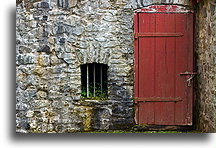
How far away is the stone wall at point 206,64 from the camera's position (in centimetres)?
441

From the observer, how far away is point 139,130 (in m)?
5.22

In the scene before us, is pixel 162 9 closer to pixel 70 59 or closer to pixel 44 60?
pixel 70 59

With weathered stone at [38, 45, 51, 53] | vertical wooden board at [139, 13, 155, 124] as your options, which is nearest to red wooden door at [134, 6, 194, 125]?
vertical wooden board at [139, 13, 155, 124]

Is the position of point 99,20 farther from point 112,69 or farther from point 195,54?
point 195,54

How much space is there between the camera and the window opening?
17.2 ft

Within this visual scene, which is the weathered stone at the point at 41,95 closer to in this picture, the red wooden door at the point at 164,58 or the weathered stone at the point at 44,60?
the weathered stone at the point at 44,60

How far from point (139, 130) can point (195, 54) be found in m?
1.37

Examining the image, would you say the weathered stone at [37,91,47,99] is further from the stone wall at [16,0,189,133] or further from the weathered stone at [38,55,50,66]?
the weathered stone at [38,55,50,66]

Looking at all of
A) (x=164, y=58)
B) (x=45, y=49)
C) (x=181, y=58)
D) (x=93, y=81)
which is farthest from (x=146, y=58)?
(x=45, y=49)

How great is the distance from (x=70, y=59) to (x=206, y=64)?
1869 millimetres

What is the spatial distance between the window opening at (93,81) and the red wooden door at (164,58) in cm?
49

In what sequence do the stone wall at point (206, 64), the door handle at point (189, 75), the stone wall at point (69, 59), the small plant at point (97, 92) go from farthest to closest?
the small plant at point (97, 92) → the door handle at point (189, 75) → the stone wall at point (69, 59) → the stone wall at point (206, 64)

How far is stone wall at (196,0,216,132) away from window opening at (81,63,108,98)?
1363 mm

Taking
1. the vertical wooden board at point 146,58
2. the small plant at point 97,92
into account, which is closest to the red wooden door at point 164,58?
the vertical wooden board at point 146,58
